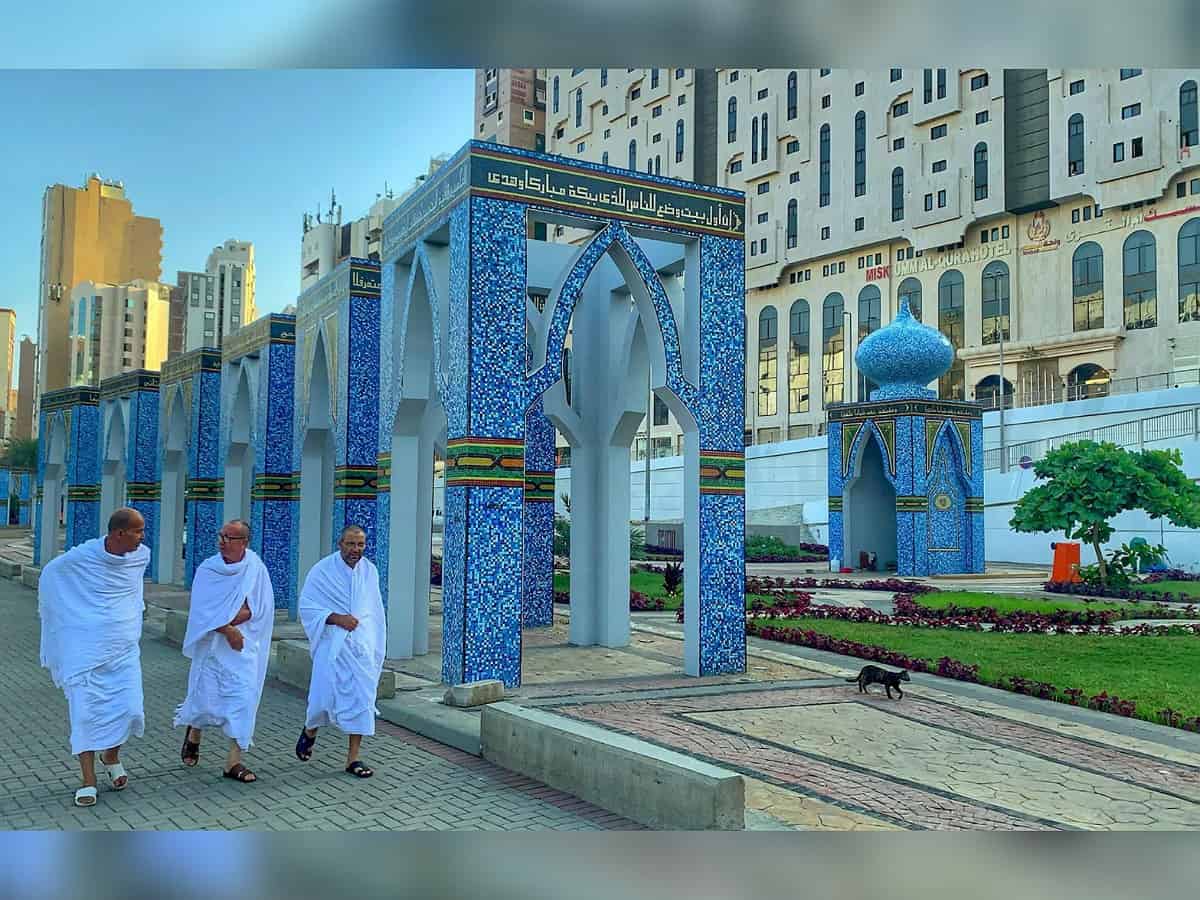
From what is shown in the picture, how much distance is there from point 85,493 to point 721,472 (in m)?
16.8

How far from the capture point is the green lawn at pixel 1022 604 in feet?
42.3

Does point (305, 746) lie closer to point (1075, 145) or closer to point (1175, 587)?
point (1175, 587)

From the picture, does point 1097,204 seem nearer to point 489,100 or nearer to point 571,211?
point 571,211

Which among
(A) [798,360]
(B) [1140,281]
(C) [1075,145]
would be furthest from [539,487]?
(A) [798,360]

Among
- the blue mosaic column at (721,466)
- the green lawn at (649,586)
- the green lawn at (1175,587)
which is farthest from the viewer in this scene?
the green lawn at (1175,587)

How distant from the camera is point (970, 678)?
8.37 meters

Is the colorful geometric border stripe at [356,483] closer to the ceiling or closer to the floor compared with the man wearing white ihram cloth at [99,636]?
closer to the ceiling

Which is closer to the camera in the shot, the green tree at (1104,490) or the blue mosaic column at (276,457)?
the blue mosaic column at (276,457)

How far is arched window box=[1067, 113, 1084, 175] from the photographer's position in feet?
113

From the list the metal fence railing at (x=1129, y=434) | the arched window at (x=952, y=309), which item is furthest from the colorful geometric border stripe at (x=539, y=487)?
the arched window at (x=952, y=309)

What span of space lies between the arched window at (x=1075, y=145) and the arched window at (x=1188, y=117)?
10.2ft

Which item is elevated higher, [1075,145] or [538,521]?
[1075,145]

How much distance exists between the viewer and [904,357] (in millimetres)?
19906

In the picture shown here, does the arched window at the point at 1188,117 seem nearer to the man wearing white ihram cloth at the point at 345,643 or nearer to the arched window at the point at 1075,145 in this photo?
the arched window at the point at 1075,145
